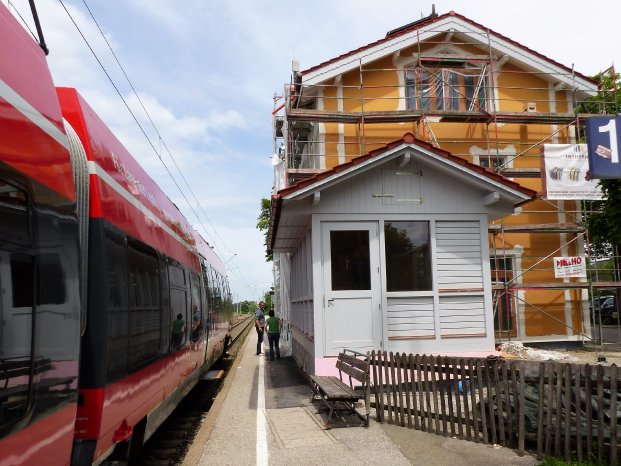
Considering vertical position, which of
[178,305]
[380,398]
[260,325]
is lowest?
[380,398]

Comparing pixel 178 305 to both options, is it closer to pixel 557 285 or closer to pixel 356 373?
pixel 356 373

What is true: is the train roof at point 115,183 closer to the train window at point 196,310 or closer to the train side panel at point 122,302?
the train side panel at point 122,302

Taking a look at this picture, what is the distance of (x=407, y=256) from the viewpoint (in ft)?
31.9

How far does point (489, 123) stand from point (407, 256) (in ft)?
30.7

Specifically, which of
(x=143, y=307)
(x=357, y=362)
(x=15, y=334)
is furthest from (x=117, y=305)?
(x=357, y=362)

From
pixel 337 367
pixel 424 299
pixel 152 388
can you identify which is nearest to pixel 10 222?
pixel 152 388

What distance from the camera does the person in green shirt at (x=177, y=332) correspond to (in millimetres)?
6609

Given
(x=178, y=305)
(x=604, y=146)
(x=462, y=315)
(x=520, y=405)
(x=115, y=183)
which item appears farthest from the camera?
(x=462, y=315)

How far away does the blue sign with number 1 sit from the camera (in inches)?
259

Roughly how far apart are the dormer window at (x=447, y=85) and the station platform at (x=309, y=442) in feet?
38.4

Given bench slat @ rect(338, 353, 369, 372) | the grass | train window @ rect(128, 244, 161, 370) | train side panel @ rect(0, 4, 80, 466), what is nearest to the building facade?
bench slat @ rect(338, 353, 369, 372)

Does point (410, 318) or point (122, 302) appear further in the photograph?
point (410, 318)

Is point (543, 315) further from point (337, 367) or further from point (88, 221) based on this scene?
point (88, 221)

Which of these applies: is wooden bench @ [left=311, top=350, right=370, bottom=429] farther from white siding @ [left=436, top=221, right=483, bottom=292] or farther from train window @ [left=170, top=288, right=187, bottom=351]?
white siding @ [left=436, top=221, right=483, bottom=292]
